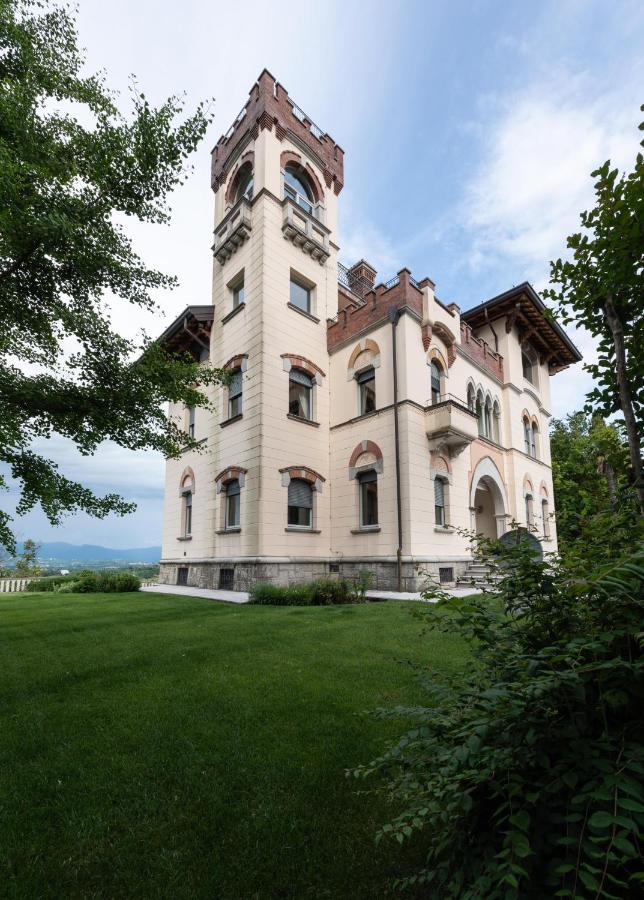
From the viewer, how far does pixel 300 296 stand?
55.1 ft

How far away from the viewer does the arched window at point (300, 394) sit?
51.0 feet

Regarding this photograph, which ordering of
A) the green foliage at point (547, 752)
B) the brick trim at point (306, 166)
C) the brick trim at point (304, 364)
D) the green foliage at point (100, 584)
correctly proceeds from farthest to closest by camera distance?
A: the brick trim at point (306, 166), the green foliage at point (100, 584), the brick trim at point (304, 364), the green foliage at point (547, 752)

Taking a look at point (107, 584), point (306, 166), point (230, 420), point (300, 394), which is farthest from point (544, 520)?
point (107, 584)

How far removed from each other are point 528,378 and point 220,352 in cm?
1629

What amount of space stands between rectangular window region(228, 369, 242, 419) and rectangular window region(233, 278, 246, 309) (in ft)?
9.36

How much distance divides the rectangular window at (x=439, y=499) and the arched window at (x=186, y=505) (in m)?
9.88

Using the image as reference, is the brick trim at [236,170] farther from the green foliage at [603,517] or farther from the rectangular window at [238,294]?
the green foliage at [603,517]

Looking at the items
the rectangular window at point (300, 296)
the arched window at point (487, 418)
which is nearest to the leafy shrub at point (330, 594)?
the rectangular window at point (300, 296)

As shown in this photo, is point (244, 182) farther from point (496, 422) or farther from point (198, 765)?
point (198, 765)

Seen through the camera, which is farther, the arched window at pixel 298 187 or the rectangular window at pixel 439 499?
the arched window at pixel 298 187

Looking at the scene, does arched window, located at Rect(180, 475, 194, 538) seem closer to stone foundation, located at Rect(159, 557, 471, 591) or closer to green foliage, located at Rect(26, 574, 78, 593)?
stone foundation, located at Rect(159, 557, 471, 591)

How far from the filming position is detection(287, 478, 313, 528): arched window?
14.6 meters

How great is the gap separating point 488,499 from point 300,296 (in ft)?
41.4

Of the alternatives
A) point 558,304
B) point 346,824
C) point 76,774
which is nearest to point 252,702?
point 76,774
